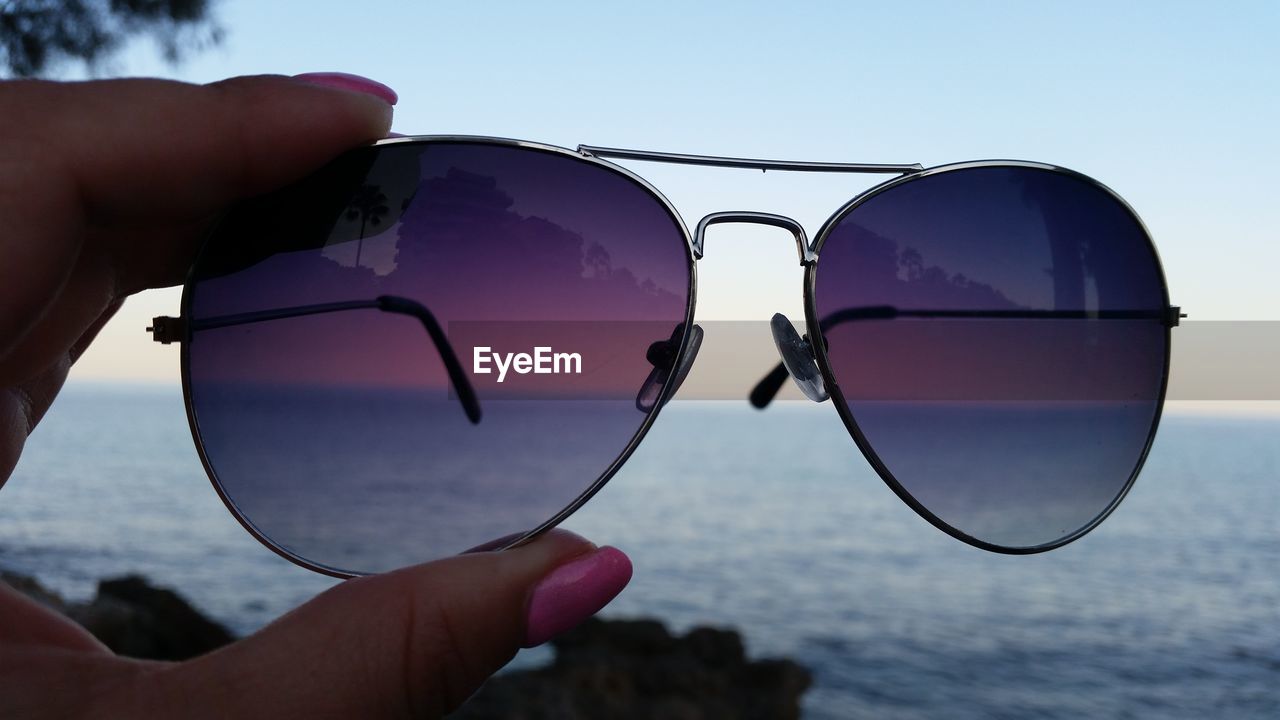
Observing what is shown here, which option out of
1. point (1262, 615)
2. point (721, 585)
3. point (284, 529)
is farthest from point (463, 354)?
point (1262, 615)

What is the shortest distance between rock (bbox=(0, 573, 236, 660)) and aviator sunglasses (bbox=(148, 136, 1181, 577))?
4736 millimetres

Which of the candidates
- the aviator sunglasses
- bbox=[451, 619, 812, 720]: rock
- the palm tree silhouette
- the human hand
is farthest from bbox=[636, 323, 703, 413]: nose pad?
bbox=[451, 619, 812, 720]: rock

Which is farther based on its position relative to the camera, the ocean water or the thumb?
the ocean water

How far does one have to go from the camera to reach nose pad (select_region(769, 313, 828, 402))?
1.27m

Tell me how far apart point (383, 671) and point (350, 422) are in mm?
374

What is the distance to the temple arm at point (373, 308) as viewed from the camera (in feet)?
3.40

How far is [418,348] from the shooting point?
3.50ft

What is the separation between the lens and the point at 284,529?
3.43 ft

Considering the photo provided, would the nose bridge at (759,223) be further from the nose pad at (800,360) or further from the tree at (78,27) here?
the tree at (78,27)

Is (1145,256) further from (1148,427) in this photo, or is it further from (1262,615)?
(1262,615)

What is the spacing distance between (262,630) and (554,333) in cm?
49

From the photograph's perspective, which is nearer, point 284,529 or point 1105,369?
point 284,529

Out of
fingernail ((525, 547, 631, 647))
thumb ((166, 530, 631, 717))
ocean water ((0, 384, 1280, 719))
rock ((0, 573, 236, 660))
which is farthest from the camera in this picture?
ocean water ((0, 384, 1280, 719))

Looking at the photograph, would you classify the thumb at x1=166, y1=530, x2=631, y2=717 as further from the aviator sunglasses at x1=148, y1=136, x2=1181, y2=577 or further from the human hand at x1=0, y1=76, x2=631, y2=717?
the aviator sunglasses at x1=148, y1=136, x2=1181, y2=577
